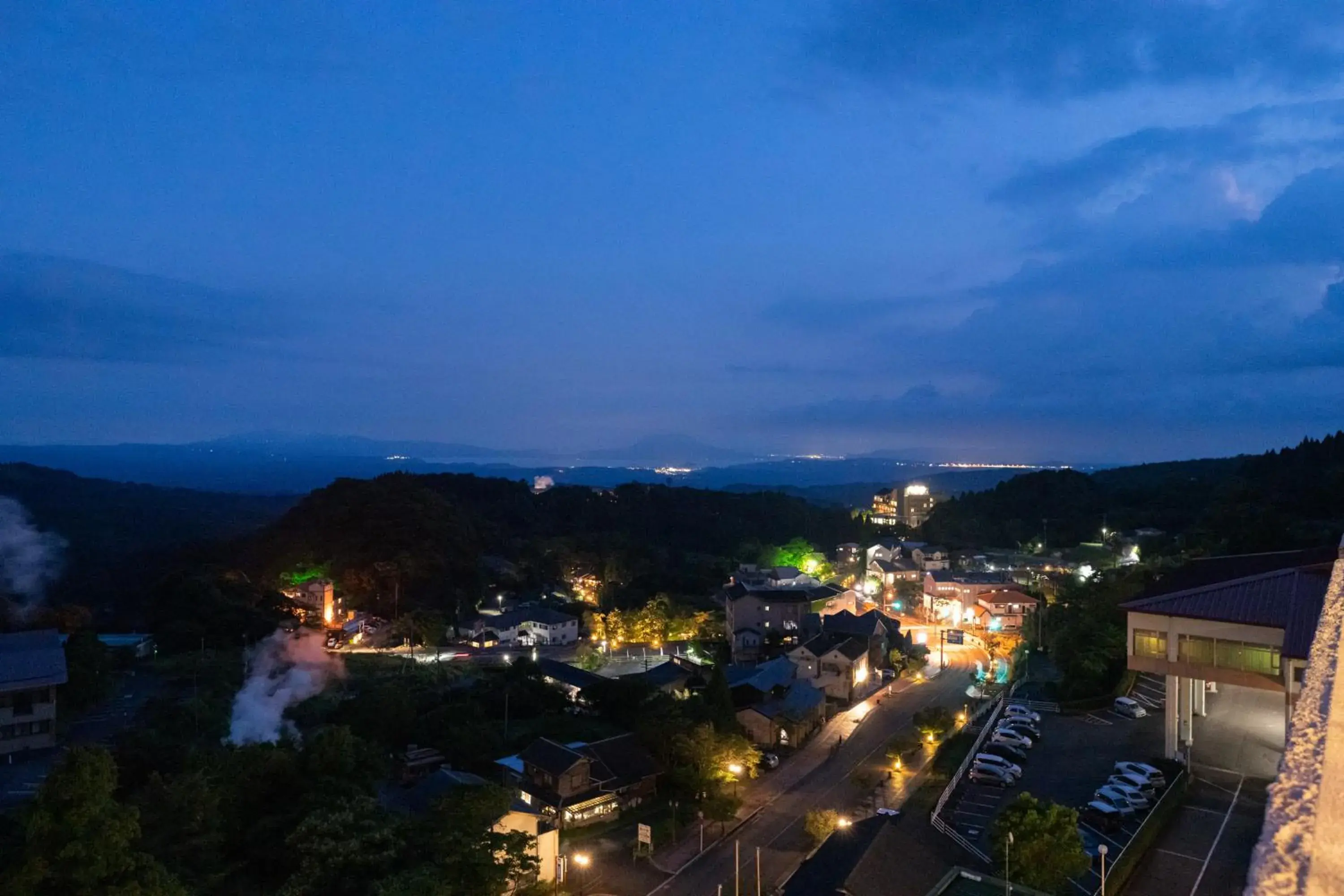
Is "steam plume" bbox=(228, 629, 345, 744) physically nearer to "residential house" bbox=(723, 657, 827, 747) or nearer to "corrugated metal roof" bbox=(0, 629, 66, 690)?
"corrugated metal roof" bbox=(0, 629, 66, 690)

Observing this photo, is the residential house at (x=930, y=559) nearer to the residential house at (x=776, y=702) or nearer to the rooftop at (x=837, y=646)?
the rooftop at (x=837, y=646)

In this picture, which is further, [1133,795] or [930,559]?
[930,559]

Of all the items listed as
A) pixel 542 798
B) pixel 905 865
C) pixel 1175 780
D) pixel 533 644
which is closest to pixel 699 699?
pixel 542 798

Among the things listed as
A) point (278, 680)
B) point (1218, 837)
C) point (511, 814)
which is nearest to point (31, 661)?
point (278, 680)

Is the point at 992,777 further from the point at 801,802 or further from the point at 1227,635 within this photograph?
the point at 1227,635

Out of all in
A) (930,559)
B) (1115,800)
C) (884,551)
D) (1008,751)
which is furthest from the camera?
(884,551)

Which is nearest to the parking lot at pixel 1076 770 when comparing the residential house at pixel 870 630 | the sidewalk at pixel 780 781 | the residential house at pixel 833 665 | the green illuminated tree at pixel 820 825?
the green illuminated tree at pixel 820 825

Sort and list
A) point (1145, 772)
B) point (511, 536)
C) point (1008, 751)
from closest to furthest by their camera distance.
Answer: point (1145, 772)
point (1008, 751)
point (511, 536)
